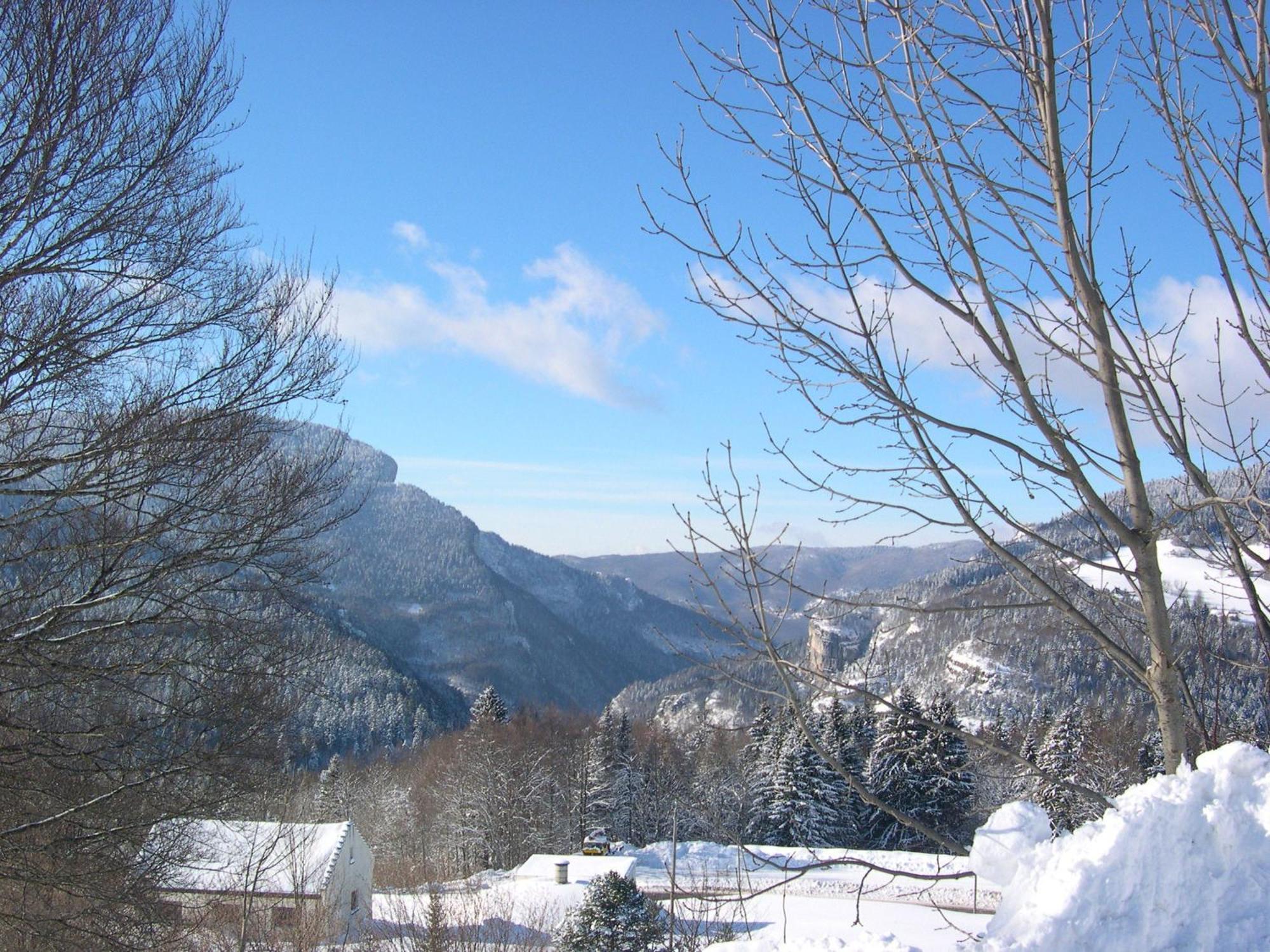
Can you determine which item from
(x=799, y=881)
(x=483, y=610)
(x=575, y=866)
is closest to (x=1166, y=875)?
(x=799, y=881)

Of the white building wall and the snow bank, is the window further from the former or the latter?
the snow bank

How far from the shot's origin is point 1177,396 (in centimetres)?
231

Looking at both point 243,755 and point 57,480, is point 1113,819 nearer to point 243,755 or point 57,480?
point 57,480

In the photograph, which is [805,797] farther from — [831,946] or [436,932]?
[831,946]

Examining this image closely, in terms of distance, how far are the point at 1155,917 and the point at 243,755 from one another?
227 inches

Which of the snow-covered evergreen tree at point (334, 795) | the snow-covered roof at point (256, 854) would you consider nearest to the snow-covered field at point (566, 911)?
the snow-covered roof at point (256, 854)

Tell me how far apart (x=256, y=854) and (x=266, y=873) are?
4.81 ft

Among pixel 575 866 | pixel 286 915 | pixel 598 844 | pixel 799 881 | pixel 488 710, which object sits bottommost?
pixel 598 844

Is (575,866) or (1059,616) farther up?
(1059,616)

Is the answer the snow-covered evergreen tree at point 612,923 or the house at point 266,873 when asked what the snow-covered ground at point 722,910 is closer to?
the snow-covered evergreen tree at point 612,923

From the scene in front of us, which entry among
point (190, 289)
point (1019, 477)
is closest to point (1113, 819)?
point (1019, 477)

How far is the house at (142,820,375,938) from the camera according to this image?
6.96 m

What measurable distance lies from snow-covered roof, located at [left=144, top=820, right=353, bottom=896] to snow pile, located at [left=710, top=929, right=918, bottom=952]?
5.83 m

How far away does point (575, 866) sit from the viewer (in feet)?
69.2
